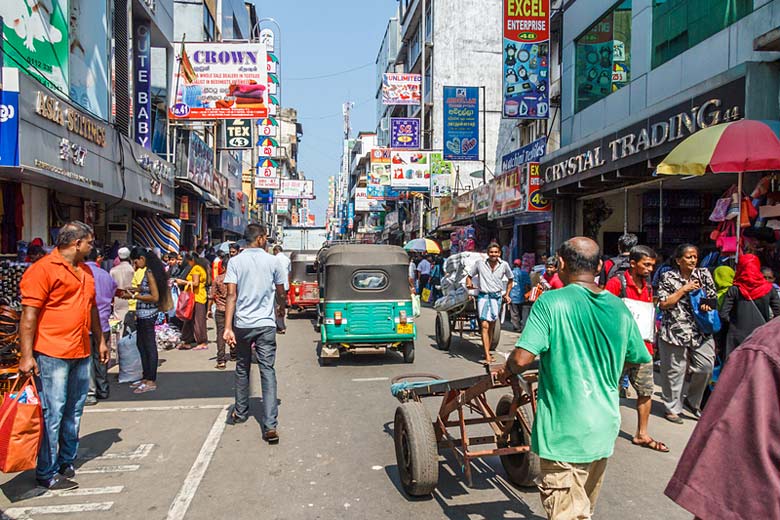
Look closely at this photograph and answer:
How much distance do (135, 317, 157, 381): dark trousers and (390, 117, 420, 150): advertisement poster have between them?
27.1 m

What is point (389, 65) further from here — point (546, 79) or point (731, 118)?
point (731, 118)

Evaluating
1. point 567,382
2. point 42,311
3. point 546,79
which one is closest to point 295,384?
point 42,311

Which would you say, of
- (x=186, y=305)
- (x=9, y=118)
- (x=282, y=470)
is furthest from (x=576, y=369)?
(x=186, y=305)

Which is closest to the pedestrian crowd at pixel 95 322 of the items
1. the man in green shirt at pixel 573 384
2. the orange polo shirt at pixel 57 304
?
the orange polo shirt at pixel 57 304

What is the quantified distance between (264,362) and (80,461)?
182cm

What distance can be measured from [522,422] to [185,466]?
2.93m

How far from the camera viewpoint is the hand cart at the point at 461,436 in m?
4.20

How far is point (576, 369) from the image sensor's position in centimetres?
305

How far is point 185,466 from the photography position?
17.2 ft

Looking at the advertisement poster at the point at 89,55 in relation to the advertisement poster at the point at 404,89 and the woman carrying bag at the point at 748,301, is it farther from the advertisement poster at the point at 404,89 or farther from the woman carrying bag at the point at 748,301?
the advertisement poster at the point at 404,89

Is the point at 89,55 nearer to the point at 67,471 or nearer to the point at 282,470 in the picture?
the point at 67,471

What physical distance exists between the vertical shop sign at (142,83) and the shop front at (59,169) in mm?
803

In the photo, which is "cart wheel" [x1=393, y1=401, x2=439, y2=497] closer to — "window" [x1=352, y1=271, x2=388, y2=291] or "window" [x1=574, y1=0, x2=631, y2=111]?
"window" [x1=352, y1=271, x2=388, y2=291]

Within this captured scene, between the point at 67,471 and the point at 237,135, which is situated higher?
the point at 237,135
